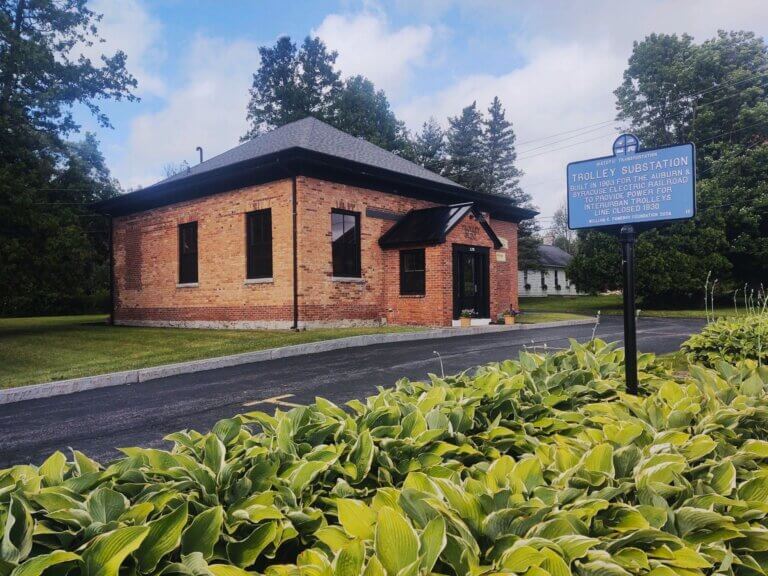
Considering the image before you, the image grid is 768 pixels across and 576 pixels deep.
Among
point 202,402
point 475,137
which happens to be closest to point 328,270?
point 202,402

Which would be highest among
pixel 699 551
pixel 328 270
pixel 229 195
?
pixel 229 195

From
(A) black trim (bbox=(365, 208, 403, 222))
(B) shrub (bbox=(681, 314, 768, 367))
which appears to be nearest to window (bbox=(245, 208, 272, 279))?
(A) black trim (bbox=(365, 208, 403, 222))

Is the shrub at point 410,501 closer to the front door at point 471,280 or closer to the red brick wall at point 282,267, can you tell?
the red brick wall at point 282,267

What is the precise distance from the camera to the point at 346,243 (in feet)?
57.9

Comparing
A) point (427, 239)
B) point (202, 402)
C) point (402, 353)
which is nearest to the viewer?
point (202, 402)

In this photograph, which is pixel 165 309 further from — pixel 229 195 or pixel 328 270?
pixel 328 270

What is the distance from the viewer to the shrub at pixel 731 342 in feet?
20.7

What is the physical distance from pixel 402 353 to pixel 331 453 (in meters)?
8.83

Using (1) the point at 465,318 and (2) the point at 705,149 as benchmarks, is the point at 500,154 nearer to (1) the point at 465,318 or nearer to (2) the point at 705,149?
(2) the point at 705,149

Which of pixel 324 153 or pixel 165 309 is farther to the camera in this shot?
pixel 165 309

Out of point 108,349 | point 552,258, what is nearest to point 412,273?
point 108,349

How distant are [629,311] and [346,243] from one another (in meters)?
13.9

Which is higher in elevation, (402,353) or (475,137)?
(475,137)

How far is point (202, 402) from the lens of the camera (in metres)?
6.73
